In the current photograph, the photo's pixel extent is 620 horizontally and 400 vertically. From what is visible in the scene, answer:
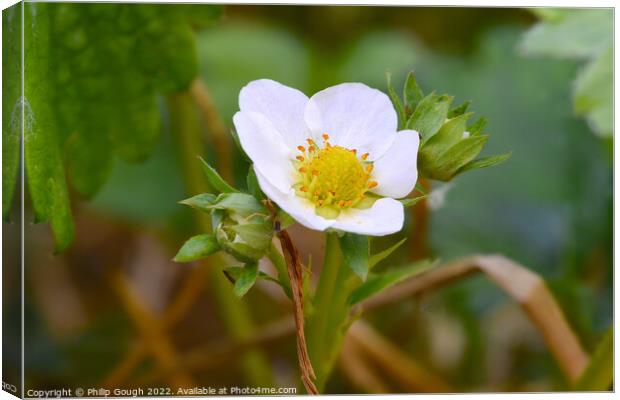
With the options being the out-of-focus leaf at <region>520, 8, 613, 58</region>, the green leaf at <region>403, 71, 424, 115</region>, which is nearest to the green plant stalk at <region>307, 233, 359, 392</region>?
the green leaf at <region>403, 71, 424, 115</region>

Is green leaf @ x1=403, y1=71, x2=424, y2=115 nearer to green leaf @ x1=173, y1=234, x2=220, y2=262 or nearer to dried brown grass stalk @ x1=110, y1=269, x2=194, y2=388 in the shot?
green leaf @ x1=173, y1=234, x2=220, y2=262

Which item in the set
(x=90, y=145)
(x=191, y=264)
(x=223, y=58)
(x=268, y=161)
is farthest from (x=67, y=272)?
(x=268, y=161)

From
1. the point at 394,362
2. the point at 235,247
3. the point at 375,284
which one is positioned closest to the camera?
the point at 235,247

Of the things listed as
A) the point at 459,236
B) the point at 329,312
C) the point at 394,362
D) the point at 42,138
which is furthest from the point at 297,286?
the point at 459,236

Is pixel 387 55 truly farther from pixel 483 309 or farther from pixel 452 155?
pixel 452 155

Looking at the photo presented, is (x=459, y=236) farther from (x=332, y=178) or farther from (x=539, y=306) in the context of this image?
(x=332, y=178)

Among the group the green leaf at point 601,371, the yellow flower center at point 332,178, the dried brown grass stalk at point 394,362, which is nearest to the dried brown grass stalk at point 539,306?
the green leaf at point 601,371
